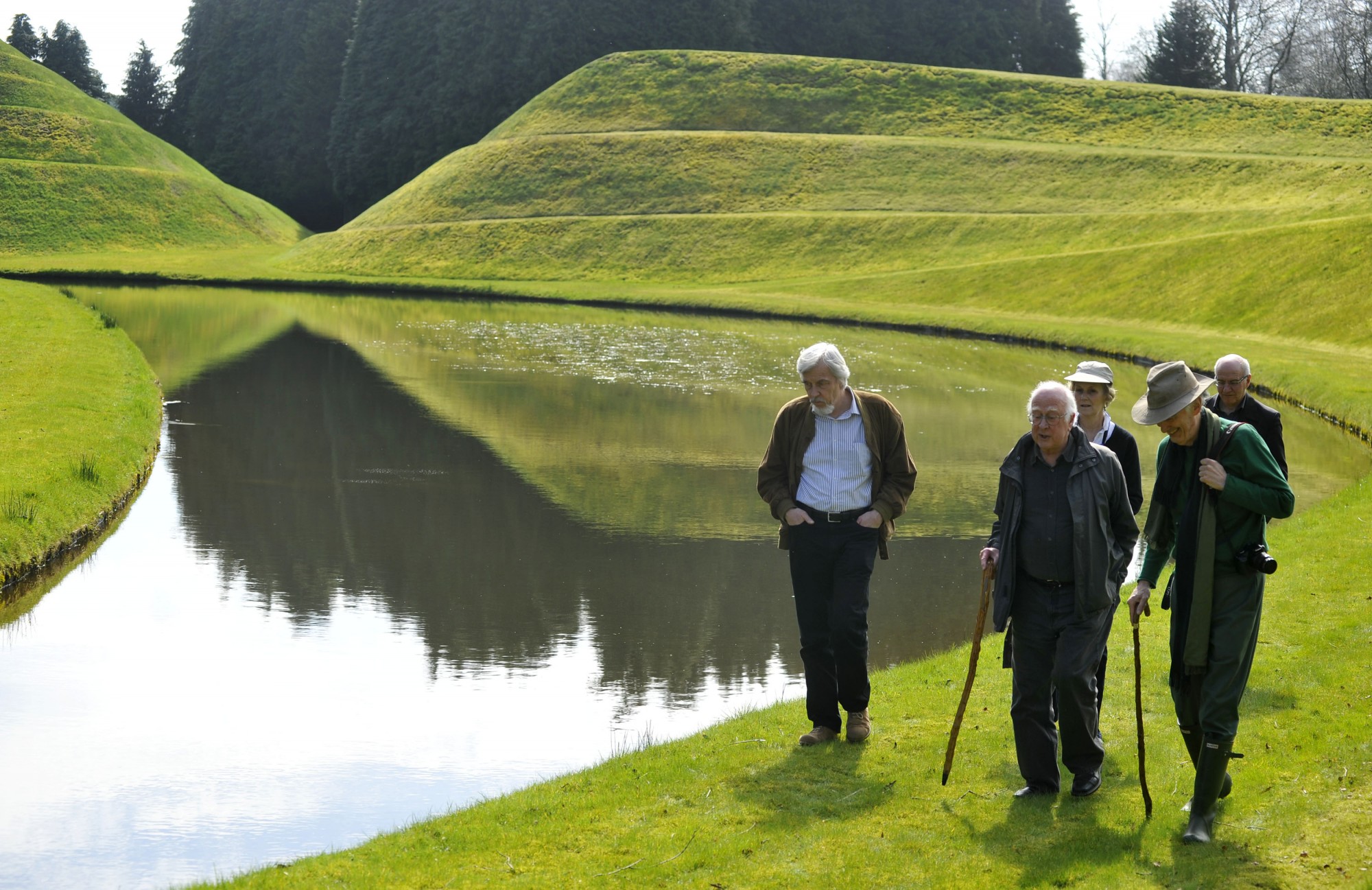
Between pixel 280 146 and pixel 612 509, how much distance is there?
113 meters

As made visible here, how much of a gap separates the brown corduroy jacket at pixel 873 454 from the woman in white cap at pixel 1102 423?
1.13 metres

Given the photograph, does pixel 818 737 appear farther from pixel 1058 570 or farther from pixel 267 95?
pixel 267 95

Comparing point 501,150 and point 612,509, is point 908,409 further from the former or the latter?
point 501,150

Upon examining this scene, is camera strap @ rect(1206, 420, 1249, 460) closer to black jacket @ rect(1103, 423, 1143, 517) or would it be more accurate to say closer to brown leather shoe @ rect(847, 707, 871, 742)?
black jacket @ rect(1103, 423, 1143, 517)

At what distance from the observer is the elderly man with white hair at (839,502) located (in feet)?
28.7

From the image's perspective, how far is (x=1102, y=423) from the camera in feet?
29.2

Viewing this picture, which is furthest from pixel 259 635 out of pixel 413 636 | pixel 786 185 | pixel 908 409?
pixel 786 185

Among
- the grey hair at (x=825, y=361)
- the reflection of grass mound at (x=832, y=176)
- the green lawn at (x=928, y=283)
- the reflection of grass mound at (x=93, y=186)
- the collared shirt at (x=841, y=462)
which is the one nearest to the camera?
the green lawn at (x=928, y=283)

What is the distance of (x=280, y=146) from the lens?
401ft

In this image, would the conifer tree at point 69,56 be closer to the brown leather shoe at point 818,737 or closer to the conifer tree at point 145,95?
the conifer tree at point 145,95

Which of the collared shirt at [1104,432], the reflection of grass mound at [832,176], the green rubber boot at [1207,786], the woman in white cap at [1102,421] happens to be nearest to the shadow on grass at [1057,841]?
the green rubber boot at [1207,786]

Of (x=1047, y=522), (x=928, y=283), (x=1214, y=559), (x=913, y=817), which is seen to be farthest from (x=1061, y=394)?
(x=928, y=283)

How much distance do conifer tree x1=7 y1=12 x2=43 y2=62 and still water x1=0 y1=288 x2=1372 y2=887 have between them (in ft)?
359

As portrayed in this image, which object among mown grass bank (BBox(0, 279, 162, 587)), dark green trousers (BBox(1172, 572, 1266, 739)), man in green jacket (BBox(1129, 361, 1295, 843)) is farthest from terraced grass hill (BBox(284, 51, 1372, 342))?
dark green trousers (BBox(1172, 572, 1266, 739))
